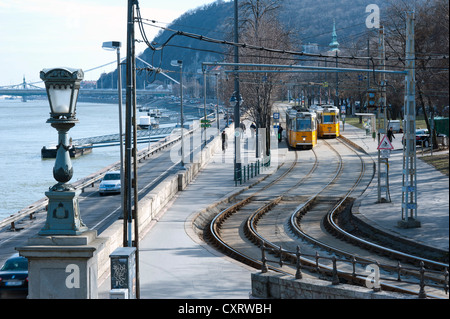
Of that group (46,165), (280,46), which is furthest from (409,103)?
(46,165)

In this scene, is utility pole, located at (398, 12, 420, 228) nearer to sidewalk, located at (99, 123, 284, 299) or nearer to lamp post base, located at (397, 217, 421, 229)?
lamp post base, located at (397, 217, 421, 229)

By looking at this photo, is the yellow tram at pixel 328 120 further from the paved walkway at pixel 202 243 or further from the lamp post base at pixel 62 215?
the lamp post base at pixel 62 215

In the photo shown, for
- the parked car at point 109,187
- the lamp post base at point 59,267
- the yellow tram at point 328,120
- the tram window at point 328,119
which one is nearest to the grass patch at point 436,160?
the yellow tram at point 328,120

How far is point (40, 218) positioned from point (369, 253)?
76.0ft

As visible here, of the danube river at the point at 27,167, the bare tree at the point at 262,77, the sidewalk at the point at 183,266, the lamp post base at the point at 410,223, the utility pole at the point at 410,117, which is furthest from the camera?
the danube river at the point at 27,167

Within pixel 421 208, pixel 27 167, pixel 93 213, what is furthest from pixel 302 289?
pixel 27 167

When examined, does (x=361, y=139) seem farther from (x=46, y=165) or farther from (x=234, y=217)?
(x=46, y=165)

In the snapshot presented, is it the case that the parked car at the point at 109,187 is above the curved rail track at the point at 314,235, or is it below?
below

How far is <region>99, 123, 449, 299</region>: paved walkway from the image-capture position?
49.3 ft

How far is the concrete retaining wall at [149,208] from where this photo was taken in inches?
664

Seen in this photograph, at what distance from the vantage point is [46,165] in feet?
273

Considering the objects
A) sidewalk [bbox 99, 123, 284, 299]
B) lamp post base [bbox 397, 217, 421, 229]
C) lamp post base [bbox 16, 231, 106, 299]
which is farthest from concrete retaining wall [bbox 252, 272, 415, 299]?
lamp post base [bbox 397, 217, 421, 229]

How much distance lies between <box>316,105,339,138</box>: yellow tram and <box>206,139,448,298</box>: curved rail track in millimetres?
14920

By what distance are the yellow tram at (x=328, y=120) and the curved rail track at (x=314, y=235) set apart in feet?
48.9
